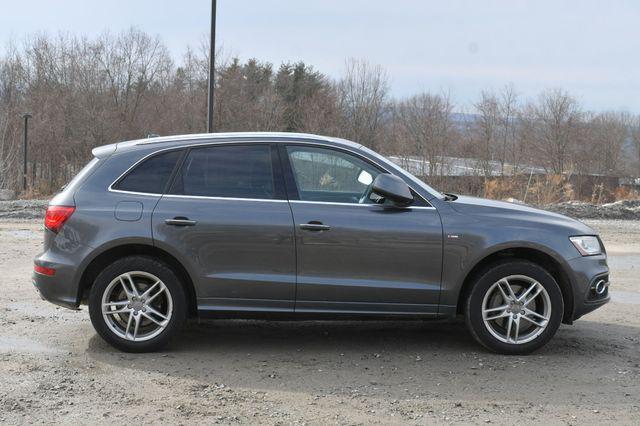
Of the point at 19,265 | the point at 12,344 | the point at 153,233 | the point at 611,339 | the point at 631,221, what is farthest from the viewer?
the point at 631,221

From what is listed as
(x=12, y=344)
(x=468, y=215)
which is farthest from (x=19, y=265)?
(x=468, y=215)

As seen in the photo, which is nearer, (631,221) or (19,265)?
(19,265)

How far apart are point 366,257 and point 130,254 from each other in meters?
1.91

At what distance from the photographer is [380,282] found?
5.30 meters

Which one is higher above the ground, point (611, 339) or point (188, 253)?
point (188, 253)

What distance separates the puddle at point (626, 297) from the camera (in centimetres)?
777

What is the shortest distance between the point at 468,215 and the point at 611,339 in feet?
6.38

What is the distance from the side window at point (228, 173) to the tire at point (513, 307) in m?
1.88

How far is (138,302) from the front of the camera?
5324 mm

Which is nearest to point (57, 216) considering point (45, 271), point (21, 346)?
point (45, 271)

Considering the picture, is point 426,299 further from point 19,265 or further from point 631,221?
point 631,221

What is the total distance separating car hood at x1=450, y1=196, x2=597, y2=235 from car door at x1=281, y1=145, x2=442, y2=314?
0.98 feet

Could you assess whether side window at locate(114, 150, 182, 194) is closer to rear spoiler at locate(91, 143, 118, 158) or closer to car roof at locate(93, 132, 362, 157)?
car roof at locate(93, 132, 362, 157)

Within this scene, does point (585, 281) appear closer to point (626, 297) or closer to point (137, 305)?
point (626, 297)
